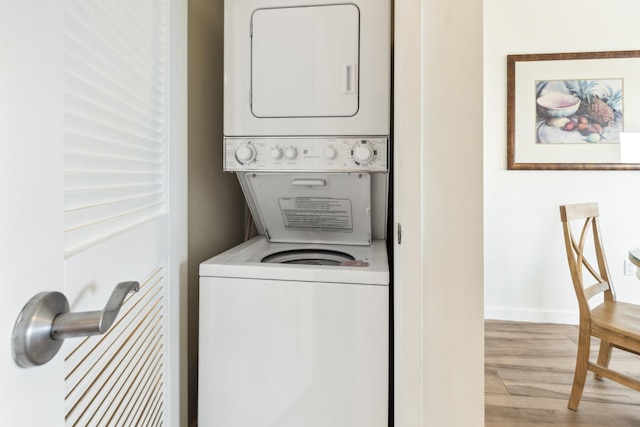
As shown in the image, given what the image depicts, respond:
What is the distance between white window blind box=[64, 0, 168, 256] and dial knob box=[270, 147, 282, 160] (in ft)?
1.34

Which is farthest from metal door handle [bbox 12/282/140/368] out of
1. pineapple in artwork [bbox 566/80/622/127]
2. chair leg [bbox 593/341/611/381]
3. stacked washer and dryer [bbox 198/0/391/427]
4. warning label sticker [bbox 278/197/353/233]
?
pineapple in artwork [bbox 566/80/622/127]

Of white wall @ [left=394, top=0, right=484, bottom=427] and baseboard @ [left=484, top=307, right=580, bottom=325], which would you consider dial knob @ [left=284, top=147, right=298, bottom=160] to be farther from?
baseboard @ [left=484, top=307, right=580, bottom=325]

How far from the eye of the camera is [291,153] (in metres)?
1.37

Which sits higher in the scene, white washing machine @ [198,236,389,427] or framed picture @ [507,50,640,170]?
framed picture @ [507,50,640,170]

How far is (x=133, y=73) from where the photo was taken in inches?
35.2

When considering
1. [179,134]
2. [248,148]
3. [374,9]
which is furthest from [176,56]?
[374,9]

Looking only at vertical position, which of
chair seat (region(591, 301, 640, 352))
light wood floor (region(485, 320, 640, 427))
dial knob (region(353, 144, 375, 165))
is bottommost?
light wood floor (region(485, 320, 640, 427))

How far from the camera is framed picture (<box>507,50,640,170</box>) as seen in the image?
279cm

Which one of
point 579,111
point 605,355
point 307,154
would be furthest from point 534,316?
point 307,154

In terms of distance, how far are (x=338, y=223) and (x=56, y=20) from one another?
1.33 metres

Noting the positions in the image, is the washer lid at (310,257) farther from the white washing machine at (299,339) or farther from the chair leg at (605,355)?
the chair leg at (605,355)

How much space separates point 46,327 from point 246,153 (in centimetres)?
103

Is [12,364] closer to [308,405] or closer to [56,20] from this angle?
[56,20]

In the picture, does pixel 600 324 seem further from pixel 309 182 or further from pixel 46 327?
pixel 46 327
